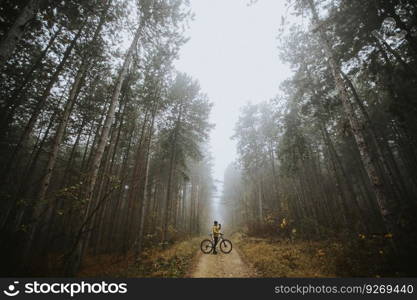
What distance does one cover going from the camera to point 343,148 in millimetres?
22188

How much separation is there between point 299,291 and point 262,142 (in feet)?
57.6

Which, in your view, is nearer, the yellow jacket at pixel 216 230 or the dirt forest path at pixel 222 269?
the dirt forest path at pixel 222 269

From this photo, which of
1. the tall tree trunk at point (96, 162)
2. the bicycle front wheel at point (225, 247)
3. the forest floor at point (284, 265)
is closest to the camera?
the tall tree trunk at point (96, 162)

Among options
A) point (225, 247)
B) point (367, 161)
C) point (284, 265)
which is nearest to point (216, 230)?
point (225, 247)

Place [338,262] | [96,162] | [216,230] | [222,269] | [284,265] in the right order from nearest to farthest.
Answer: [338,262], [96,162], [284,265], [222,269], [216,230]

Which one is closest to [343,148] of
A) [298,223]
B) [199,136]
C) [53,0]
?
[298,223]

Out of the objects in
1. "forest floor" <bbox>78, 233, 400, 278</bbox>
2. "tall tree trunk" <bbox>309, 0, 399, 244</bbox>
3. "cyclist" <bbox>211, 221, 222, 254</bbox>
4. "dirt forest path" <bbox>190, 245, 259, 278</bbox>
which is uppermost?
"tall tree trunk" <bbox>309, 0, 399, 244</bbox>

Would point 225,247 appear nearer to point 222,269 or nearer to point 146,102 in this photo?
point 222,269

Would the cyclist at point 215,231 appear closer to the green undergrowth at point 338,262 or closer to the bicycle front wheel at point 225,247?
the bicycle front wheel at point 225,247

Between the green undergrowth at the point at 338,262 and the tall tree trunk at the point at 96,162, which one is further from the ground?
the tall tree trunk at the point at 96,162

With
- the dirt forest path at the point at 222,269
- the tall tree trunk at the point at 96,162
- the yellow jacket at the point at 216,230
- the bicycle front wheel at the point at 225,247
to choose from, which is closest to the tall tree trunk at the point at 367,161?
the dirt forest path at the point at 222,269

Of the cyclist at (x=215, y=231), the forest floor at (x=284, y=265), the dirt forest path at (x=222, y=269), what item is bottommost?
the dirt forest path at (x=222, y=269)

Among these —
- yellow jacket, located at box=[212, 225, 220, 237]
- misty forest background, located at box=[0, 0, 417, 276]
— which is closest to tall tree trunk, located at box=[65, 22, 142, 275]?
misty forest background, located at box=[0, 0, 417, 276]

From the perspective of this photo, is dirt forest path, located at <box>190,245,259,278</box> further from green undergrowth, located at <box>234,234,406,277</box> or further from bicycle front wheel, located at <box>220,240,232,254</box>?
bicycle front wheel, located at <box>220,240,232,254</box>
